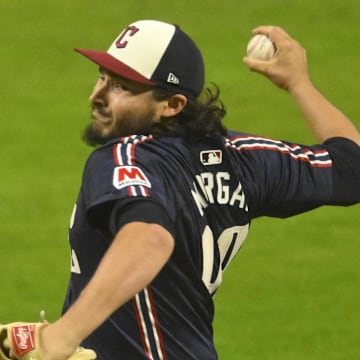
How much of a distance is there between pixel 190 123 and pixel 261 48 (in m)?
0.62

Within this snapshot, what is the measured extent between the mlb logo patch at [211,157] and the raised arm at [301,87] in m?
0.55

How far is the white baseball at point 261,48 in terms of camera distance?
6.24 m

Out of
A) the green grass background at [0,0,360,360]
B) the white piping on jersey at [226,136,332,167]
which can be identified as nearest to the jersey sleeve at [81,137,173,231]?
the white piping on jersey at [226,136,332,167]

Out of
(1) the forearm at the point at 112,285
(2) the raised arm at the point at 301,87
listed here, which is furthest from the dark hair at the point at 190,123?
(1) the forearm at the point at 112,285

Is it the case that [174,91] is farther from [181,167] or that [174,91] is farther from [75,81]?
[75,81]

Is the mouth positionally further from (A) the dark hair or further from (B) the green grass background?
(B) the green grass background

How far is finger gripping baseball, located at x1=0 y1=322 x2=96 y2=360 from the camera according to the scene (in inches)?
202

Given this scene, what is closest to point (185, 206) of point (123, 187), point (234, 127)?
point (123, 187)

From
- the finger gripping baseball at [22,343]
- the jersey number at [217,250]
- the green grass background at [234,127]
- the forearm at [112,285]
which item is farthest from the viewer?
the green grass background at [234,127]

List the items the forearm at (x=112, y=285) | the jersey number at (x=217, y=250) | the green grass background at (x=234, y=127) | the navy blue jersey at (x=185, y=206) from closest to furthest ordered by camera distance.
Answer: the forearm at (x=112, y=285)
the navy blue jersey at (x=185, y=206)
the jersey number at (x=217, y=250)
the green grass background at (x=234, y=127)

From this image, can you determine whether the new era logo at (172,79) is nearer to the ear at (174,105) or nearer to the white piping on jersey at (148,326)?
the ear at (174,105)

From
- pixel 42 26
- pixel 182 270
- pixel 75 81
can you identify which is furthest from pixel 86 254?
pixel 42 26

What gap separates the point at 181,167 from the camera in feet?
18.4

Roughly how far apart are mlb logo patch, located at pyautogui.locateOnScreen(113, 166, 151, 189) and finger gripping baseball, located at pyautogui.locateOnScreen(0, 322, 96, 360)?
541 millimetres
